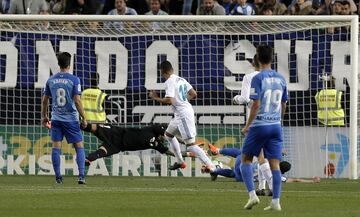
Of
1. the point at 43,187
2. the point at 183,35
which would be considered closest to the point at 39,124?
the point at 183,35

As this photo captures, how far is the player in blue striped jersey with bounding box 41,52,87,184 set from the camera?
21.9 meters

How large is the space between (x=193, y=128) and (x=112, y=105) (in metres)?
2.68

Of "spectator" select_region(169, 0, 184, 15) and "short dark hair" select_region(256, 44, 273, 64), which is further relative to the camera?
"spectator" select_region(169, 0, 184, 15)

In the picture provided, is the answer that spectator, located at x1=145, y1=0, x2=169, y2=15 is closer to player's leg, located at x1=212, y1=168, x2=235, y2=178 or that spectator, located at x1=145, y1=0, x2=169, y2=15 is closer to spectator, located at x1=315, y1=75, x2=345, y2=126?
spectator, located at x1=315, y1=75, x2=345, y2=126

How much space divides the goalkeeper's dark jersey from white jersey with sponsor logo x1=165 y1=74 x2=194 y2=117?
1448 mm

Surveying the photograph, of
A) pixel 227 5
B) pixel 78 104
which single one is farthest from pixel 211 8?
pixel 78 104

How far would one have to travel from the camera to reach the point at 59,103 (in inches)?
868

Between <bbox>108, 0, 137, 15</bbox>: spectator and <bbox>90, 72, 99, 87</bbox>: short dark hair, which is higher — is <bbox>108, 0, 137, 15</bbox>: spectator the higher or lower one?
the higher one

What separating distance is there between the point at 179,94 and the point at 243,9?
4.40m

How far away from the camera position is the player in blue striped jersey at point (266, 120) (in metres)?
15.6

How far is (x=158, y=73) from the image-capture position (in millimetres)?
26469

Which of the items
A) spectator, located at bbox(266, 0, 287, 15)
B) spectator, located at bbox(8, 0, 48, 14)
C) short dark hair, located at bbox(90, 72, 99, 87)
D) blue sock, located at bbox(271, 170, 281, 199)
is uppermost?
spectator, located at bbox(8, 0, 48, 14)

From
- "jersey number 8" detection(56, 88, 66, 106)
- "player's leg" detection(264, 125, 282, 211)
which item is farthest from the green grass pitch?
"jersey number 8" detection(56, 88, 66, 106)

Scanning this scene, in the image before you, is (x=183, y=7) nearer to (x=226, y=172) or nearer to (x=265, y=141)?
(x=226, y=172)
